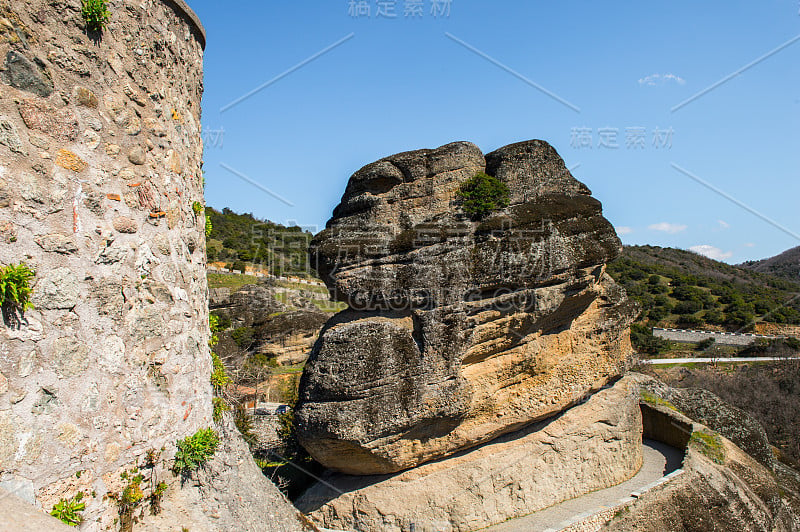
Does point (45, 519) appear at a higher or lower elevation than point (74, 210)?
lower

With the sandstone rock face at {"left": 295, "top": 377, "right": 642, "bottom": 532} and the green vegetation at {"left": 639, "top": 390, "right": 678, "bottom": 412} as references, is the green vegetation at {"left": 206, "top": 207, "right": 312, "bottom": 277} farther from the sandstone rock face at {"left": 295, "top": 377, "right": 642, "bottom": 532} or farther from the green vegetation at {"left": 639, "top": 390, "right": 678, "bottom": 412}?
the sandstone rock face at {"left": 295, "top": 377, "right": 642, "bottom": 532}

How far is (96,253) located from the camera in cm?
424

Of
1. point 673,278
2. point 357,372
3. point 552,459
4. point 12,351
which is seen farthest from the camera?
point 673,278

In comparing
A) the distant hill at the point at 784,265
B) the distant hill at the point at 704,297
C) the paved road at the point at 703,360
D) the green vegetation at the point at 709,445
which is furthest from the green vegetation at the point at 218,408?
the distant hill at the point at 784,265

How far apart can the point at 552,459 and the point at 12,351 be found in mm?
10830

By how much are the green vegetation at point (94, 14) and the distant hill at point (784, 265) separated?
81296 mm

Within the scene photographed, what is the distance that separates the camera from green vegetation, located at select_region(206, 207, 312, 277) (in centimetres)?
5406

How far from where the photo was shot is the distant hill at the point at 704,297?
40781mm

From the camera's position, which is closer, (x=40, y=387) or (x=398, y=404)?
(x=40, y=387)

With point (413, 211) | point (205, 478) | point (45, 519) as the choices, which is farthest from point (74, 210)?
point (413, 211)

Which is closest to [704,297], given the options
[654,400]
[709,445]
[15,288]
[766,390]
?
[766,390]

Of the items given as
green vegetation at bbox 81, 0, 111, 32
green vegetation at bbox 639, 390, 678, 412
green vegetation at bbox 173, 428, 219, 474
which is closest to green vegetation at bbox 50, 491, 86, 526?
green vegetation at bbox 173, 428, 219, 474

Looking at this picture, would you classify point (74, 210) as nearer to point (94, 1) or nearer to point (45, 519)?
point (94, 1)

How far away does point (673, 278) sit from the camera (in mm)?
50938
